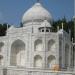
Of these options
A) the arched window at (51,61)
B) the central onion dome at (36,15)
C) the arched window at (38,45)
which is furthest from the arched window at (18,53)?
the central onion dome at (36,15)

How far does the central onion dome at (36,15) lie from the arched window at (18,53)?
4.46m

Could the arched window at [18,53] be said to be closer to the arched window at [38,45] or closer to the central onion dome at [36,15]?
the arched window at [38,45]

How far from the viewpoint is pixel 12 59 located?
3556 centimetres

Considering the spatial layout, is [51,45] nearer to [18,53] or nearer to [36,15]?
[18,53]

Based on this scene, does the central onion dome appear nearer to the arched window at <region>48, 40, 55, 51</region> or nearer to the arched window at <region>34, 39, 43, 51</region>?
the arched window at <region>34, 39, 43, 51</region>

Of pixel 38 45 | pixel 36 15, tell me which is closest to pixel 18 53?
pixel 38 45

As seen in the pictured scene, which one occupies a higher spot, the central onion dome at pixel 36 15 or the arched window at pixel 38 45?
the central onion dome at pixel 36 15

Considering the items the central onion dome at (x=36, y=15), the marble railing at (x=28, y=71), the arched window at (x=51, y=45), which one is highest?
the central onion dome at (x=36, y=15)

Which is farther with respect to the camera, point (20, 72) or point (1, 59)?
point (1, 59)

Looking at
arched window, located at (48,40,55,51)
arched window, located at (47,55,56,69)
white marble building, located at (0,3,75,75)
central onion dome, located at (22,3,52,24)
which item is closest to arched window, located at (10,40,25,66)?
white marble building, located at (0,3,75,75)

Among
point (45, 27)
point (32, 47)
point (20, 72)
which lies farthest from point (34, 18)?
point (20, 72)

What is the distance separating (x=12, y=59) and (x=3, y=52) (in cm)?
179

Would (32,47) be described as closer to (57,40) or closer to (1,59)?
(57,40)

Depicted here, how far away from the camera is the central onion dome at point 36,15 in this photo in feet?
126
